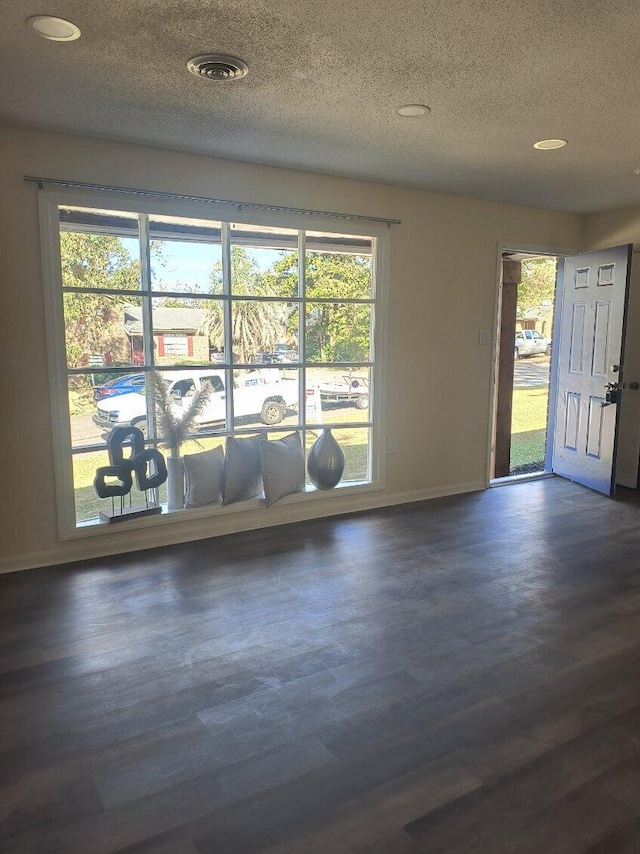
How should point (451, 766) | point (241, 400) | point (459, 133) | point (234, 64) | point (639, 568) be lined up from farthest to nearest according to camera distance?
point (241, 400), point (639, 568), point (459, 133), point (234, 64), point (451, 766)

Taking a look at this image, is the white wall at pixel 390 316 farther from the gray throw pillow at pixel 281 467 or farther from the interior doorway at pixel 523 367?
the interior doorway at pixel 523 367

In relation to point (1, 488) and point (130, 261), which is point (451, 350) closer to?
point (130, 261)

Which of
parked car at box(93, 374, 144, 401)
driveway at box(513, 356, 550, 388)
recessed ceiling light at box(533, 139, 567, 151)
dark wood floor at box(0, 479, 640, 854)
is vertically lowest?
dark wood floor at box(0, 479, 640, 854)

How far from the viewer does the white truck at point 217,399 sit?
3633 millimetres

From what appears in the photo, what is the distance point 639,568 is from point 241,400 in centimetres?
268

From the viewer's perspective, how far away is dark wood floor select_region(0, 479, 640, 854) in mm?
1657

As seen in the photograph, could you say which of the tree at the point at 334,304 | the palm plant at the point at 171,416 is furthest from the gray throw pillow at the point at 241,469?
the tree at the point at 334,304

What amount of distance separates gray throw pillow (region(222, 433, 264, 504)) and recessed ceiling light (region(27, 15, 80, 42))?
2.38m

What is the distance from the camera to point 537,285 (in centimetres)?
1083

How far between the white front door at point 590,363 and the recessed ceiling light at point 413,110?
259cm

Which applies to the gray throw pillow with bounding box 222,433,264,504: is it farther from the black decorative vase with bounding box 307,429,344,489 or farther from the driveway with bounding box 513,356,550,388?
the driveway with bounding box 513,356,550,388

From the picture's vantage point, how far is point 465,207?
4.70 m

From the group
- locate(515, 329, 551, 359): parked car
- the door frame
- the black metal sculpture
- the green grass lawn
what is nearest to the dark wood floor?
the black metal sculpture

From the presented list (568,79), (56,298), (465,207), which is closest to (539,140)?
(568,79)
